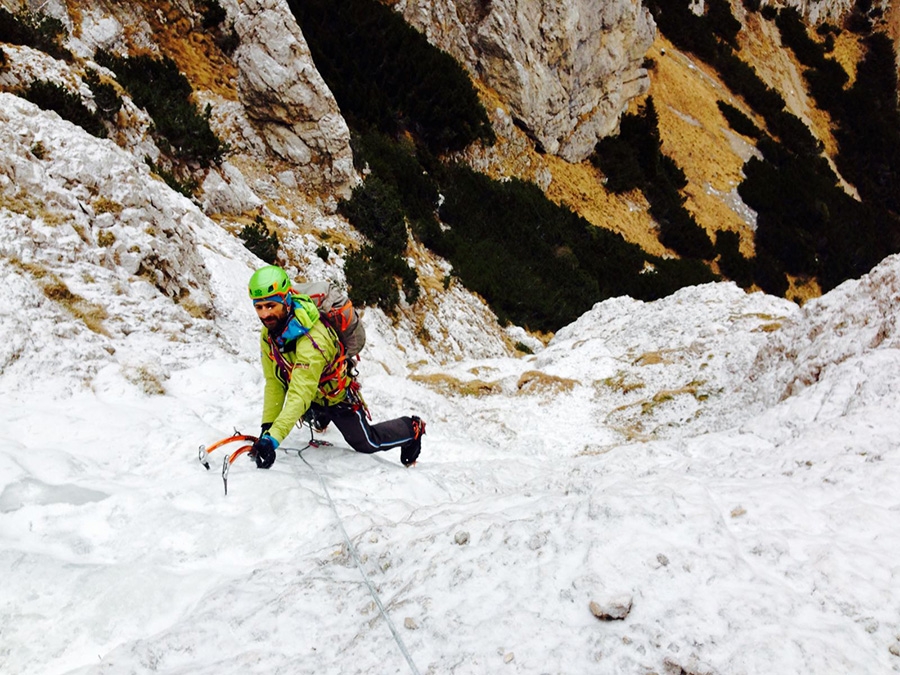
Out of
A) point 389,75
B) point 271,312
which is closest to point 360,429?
point 271,312

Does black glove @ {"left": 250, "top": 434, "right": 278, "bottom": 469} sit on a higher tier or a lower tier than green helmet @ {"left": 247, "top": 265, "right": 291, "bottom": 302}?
lower

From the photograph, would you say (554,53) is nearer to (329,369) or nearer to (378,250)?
(378,250)

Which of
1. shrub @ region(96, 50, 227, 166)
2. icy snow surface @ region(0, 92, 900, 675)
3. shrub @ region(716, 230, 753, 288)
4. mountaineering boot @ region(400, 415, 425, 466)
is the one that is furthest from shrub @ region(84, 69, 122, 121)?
shrub @ region(716, 230, 753, 288)

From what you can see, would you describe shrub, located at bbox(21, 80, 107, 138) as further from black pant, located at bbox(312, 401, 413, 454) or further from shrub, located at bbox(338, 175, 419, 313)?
black pant, located at bbox(312, 401, 413, 454)

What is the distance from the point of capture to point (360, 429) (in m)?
5.24

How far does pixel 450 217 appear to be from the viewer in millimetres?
25109

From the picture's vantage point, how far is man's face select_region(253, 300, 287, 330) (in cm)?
409

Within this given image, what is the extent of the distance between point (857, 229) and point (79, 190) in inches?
1984

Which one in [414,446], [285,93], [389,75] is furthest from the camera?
[389,75]

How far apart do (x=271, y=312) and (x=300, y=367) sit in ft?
1.64

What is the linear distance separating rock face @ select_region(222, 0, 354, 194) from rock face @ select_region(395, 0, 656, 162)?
12692 millimetres

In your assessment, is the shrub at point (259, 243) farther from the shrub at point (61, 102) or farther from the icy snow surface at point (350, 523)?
the icy snow surface at point (350, 523)

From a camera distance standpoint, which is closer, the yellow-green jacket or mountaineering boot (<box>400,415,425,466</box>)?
the yellow-green jacket

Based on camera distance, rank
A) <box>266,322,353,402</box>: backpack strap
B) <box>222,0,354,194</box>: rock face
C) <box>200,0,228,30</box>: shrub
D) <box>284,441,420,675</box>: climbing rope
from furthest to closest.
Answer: <box>200,0,228,30</box>: shrub → <box>222,0,354,194</box>: rock face → <box>266,322,353,402</box>: backpack strap → <box>284,441,420,675</box>: climbing rope
